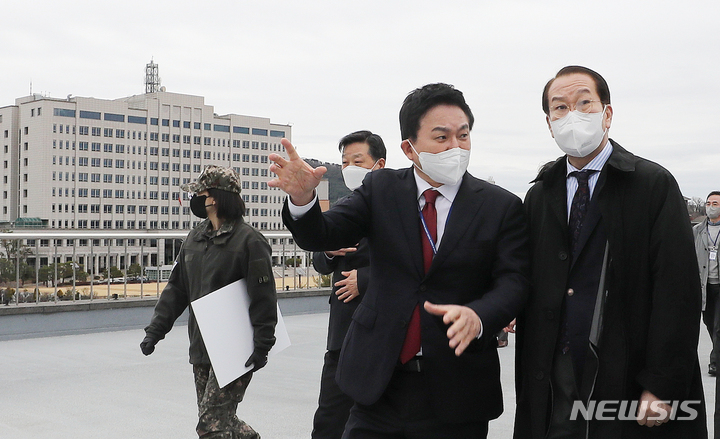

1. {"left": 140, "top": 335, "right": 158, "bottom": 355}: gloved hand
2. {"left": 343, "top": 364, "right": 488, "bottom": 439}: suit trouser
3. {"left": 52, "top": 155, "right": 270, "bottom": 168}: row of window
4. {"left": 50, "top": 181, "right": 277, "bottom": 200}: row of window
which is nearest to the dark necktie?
{"left": 343, "top": 364, "right": 488, "bottom": 439}: suit trouser

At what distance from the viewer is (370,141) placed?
14.5 feet

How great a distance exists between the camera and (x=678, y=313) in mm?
2537

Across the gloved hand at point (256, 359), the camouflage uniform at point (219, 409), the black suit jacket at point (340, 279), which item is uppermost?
the black suit jacket at point (340, 279)

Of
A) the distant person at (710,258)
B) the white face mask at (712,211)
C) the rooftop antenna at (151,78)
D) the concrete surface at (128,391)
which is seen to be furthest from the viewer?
the rooftop antenna at (151,78)

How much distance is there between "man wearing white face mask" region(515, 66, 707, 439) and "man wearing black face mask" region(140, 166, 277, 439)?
5.85 ft

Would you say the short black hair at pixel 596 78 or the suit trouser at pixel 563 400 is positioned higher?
the short black hair at pixel 596 78

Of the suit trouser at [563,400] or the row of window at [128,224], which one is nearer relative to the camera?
the suit trouser at [563,400]

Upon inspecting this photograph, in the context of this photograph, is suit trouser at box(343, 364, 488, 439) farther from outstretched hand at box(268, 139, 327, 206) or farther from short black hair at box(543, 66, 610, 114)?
short black hair at box(543, 66, 610, 114)

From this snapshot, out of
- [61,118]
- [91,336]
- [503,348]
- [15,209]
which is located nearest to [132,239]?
[91,336]

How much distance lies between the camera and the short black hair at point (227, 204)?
449 centimetres

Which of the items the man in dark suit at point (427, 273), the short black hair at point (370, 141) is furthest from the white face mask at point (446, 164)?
the short black hair at point (370, 141)

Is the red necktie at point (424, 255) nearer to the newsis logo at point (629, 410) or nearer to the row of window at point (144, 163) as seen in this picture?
the newsis logo at point (629, 410)

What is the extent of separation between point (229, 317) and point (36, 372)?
368 centimetres

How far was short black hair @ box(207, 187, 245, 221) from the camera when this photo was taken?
449 centimetres
